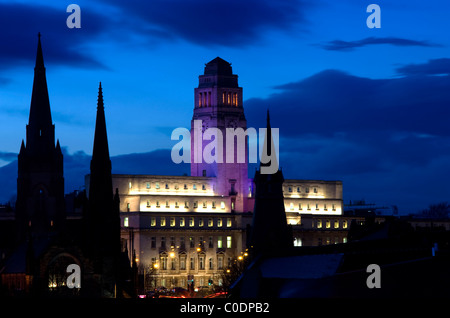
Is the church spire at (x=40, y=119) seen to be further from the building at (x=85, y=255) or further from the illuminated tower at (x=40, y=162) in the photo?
the building at (x=85, y=255)

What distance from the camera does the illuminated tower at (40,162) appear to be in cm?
19012

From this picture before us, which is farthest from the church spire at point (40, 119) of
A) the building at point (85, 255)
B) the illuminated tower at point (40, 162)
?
the building at point (85, 255)

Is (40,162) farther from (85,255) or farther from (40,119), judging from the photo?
(85,255)

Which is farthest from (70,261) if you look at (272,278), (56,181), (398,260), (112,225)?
(56,181)

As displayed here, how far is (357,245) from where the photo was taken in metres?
134

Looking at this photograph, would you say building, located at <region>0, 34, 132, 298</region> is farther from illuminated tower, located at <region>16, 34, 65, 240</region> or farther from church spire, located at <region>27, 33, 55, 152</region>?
church spire, located at <region>27, 33, 55, 152</region>

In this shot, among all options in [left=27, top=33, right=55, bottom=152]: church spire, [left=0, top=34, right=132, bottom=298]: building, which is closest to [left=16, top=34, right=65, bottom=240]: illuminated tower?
[left=27, top=33, right=55, bottom=152]: church spire

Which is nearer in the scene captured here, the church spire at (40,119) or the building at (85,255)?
the building at (85,255)
